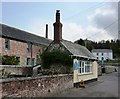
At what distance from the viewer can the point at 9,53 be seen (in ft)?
122

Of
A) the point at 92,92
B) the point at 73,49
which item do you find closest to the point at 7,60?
the point at 73,49

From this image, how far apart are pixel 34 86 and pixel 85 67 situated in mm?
14383

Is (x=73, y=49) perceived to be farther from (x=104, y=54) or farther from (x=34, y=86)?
(x=104, y=54)

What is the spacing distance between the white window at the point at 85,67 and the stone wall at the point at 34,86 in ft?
18.1

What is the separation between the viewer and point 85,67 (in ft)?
90.1

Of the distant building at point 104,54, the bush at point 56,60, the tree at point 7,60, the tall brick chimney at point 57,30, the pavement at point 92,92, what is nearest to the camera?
the pavement at point 92,92

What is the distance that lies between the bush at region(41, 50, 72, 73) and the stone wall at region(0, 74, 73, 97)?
9.47 ft

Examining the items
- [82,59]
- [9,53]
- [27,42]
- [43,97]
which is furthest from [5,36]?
[43,97]

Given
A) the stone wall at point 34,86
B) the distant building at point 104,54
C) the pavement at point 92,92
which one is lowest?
the pavement at point 92,92

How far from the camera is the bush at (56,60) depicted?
75.4 feet

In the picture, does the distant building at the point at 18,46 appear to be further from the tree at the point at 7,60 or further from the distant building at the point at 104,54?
the distant building at the point at 104,54

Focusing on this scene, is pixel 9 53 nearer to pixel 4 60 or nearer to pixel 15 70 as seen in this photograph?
pixel 4 60

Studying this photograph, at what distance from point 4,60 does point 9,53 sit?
3769 millimetres

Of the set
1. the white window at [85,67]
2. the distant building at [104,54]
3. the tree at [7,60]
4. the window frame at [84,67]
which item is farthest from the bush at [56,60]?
the distant building at [104,54]
